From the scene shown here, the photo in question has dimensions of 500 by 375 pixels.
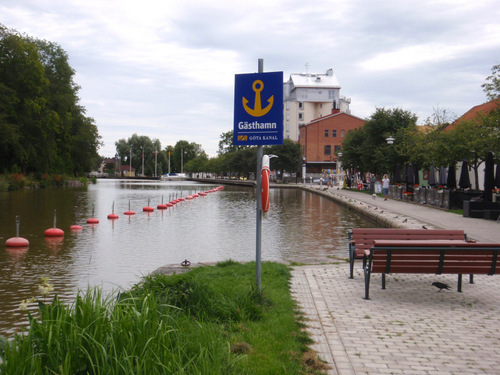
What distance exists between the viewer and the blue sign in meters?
6.59

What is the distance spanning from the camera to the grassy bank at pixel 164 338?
→ 3.61 metres

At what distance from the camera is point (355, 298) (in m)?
7.43

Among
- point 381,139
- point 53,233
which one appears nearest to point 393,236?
point 53,233

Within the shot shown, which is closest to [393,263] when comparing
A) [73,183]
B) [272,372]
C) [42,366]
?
[272,372]

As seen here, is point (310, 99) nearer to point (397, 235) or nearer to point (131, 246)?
point (131, 246)

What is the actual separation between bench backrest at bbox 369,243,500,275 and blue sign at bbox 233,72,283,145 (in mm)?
2316

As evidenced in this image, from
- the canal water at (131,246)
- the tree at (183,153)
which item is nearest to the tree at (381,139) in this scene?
the canal water at (131,246)

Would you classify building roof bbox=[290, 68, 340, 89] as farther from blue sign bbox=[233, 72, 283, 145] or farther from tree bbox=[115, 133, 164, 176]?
blue sign bbox=[233, 72, 283, 145]

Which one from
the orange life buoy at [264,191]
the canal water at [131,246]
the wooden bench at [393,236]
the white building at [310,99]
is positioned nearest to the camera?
the orange life buoy at [264,191]

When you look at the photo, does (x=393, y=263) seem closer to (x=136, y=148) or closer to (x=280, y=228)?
(x=280, y=228)

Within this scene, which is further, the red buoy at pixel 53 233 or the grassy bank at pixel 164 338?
the red buoy at pixel 53 233

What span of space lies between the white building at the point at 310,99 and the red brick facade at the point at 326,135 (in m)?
22.2

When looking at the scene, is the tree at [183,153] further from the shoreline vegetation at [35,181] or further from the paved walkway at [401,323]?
the paved walkway at [401,323]

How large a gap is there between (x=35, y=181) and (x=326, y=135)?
51.0 metres
